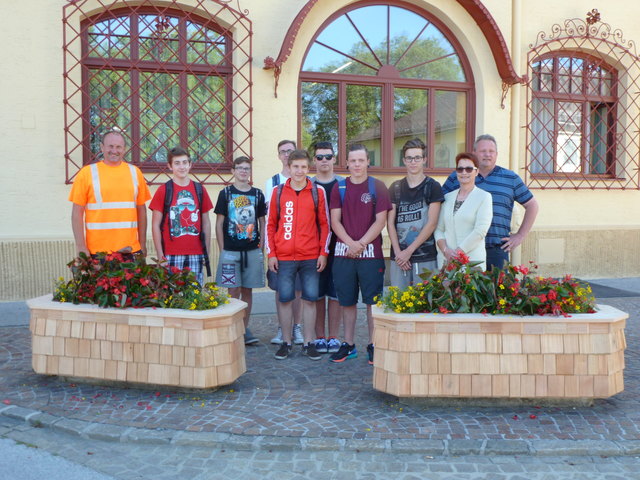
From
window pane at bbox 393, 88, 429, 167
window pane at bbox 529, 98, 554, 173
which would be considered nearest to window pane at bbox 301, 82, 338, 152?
window pane at bbox 393, 88, 429, 167

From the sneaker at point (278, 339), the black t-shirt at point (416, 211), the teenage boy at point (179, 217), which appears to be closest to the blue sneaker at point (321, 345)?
the sneaker at point (278, 339)

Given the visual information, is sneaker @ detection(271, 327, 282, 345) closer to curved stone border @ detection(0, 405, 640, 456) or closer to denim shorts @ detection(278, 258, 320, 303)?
denim shorts @ detection(278, 258, 320, 303)

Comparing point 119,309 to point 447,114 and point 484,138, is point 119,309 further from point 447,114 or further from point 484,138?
point 447,114

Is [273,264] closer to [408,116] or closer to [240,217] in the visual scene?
[240,217]

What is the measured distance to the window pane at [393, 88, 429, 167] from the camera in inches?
381

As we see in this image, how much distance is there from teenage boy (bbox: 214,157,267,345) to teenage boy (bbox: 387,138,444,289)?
1.28m

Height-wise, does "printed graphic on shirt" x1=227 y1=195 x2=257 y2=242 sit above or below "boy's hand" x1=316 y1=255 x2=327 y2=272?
above

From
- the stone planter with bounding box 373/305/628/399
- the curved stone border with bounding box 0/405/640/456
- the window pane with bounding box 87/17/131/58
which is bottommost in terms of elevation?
the curved stone border with bounding box 0/405/640/456

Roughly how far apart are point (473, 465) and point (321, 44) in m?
7.15

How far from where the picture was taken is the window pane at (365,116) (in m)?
9.47

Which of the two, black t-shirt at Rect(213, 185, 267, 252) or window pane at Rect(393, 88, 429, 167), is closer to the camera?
black t-shirt at Rect(213, 185, 267, 252)

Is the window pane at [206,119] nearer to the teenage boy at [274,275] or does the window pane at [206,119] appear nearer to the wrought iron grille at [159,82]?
the wrought iron grille at [159,82]

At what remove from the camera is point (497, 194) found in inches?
208

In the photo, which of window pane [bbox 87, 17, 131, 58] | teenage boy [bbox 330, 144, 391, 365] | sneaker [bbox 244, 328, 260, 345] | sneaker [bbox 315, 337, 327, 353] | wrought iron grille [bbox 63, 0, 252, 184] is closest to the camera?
teenage boy [bbox 330, 144, 391, 365]
